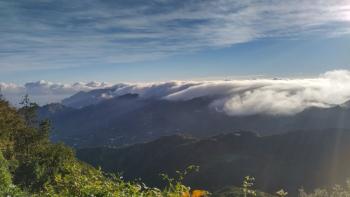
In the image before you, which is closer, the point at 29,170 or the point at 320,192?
the point at 29,170

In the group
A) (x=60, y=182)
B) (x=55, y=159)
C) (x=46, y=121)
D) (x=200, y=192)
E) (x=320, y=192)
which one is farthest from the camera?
(x=46, y=121)

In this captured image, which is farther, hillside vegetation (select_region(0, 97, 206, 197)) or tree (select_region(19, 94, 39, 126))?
tree (select_region(19, 94, 39, 126))

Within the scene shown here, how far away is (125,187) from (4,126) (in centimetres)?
9463

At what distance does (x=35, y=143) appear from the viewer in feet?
378

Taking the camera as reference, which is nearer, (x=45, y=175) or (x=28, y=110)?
(x=45, y=175)

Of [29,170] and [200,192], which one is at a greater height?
[200,192]

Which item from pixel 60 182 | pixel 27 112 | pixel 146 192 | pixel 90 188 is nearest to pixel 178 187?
pixel 146 192

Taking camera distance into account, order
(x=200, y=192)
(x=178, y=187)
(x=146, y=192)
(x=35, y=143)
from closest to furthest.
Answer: (x=200, y=192) < (x=178, y=187) < (x=146, y=192) < (x=35, y=143)

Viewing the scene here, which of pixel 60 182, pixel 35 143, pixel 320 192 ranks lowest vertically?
pixel 320 192

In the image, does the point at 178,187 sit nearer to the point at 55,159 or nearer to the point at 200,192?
the point at 200,192

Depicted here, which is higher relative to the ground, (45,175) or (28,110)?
(28,110)

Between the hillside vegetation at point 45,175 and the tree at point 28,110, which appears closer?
the hillside vegetation at point 45,175

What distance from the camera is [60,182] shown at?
17109 millimetres

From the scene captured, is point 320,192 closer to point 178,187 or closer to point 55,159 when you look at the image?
point 55,159
